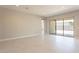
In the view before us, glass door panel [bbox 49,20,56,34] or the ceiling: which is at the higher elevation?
the ceiling

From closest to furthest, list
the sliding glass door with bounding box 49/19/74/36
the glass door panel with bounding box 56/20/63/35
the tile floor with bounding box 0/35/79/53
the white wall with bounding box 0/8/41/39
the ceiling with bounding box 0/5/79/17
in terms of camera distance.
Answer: the tile floor with bounding box 0/35/79/53 < the ceiling with bounding box 0/5/79/17 < the white wall with bounding box 0/8/41/39 < the sliding glass door with bounding box 49/19/74/36 < the glass door panel with bounding box 56/20/63/35

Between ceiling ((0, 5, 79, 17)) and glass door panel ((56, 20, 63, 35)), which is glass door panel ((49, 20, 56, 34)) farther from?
ceiling ((0, 5, 79, 17))

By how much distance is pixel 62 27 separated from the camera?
1224 cm

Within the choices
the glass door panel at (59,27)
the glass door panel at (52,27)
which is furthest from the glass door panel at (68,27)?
the glass door panel at (52,27)

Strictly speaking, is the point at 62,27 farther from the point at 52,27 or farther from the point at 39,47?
the point at 39,47

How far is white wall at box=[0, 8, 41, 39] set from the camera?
8.12 metres

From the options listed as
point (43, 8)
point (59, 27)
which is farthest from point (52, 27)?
point (43, 8)

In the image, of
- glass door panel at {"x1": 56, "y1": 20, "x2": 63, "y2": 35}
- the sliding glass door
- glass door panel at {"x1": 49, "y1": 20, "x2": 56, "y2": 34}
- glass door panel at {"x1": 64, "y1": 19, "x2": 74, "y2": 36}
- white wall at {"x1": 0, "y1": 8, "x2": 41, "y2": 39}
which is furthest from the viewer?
glass door panel at {"x1": 49, "y1": 20, "x2": 56, "y2": 34}

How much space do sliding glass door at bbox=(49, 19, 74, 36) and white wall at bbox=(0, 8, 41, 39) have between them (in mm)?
2325

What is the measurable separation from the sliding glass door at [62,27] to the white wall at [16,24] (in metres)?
2.33

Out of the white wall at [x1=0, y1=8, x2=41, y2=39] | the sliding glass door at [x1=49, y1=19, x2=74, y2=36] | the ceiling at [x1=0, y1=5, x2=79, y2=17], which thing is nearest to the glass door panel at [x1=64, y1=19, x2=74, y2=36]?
the sliding glass door at [x1=49, y1=19, x2=74, y2=36]

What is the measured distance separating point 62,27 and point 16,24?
5321 millimetres
